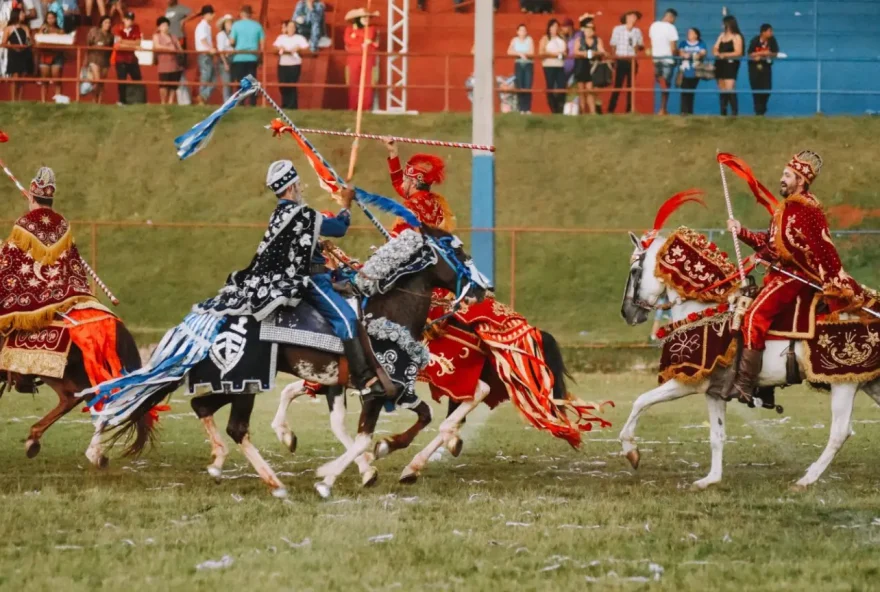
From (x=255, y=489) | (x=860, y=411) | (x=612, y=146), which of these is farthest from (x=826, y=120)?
(x=255, y=489)

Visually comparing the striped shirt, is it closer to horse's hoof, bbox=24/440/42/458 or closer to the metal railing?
the metal railing

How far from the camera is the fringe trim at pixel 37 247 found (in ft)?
38.0

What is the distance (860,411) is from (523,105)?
1141cm

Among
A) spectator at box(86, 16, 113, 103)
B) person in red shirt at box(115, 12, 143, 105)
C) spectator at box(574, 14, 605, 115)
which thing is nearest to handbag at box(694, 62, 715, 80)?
spectator at box(574, 14, 605, 115)

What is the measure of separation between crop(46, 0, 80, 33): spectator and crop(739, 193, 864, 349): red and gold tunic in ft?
59.8

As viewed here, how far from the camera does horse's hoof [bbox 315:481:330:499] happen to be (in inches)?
390

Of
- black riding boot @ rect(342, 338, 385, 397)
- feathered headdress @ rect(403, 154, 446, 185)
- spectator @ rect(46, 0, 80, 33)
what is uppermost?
spectator @ rect(46, 0, 80, 33)

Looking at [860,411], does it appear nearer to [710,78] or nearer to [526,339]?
[526,339]

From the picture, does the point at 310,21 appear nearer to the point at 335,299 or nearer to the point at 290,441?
the point at 290,441

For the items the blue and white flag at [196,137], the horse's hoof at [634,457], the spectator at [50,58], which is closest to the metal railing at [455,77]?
the spectator at [50,58]

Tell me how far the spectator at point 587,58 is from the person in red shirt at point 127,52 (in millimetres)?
7235

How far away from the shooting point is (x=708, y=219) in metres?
24.0

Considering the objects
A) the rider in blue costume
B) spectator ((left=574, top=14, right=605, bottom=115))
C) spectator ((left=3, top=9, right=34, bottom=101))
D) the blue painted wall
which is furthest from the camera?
the blue painted wall

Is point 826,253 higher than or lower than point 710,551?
higher
